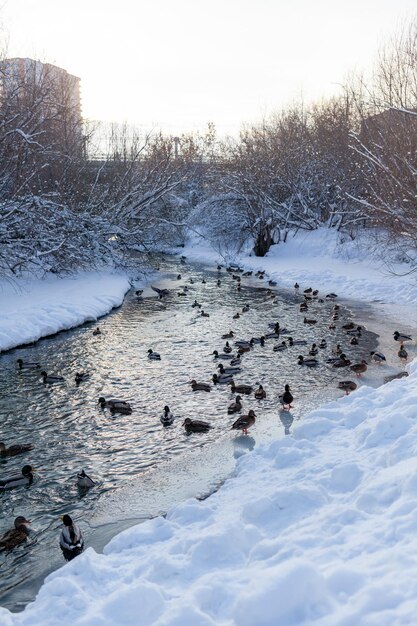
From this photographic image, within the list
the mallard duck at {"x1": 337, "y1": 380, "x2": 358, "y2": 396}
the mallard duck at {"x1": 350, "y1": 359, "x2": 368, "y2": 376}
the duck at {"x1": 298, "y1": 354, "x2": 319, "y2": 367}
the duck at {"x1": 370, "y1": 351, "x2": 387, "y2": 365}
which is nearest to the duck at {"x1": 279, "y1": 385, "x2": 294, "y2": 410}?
the mallard duck at {"x1": 337, "y1": 380, "x2": 358, "y2": 396}

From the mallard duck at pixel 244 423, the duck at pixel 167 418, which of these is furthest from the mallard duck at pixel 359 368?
the duck at pixel 167 418

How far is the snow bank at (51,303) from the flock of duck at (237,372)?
5.86 feet

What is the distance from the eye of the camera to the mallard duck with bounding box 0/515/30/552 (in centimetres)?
720

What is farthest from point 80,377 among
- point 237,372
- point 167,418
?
point 237,372

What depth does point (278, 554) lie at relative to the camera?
19.1 feet

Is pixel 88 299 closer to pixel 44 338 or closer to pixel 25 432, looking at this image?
pixel 44 338

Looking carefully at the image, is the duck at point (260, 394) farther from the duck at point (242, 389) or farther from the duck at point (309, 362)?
the duck at point (309, 362)

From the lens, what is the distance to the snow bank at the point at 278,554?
187 inches

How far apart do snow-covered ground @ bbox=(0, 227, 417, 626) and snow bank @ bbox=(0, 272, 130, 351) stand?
11.8 m

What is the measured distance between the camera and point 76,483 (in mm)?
8930

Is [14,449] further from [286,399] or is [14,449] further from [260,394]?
[286,399]

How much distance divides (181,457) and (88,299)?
15099 mm

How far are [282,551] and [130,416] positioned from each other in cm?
646

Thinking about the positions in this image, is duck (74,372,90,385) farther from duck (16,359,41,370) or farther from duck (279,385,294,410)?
duck (279,385,294,410)
